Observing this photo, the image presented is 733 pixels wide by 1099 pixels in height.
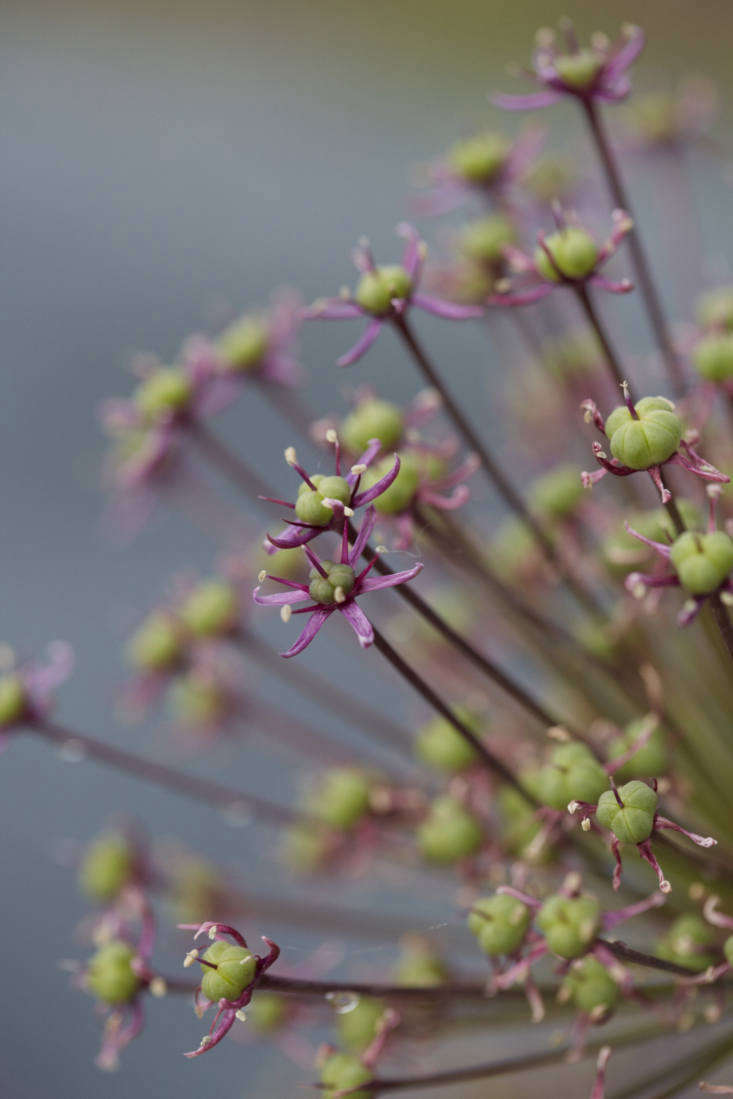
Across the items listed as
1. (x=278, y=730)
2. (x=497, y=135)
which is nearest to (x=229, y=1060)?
(x=278, y=730)

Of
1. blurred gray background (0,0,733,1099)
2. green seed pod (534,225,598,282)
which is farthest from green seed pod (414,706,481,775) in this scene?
blurred gray background (0,0,733,1099)

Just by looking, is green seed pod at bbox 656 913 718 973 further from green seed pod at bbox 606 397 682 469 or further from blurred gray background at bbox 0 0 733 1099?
blurred gray background at bbox 0 0 733 1099

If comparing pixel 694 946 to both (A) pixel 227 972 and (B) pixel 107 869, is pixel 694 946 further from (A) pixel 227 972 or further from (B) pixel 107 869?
(B) pixel 107 869

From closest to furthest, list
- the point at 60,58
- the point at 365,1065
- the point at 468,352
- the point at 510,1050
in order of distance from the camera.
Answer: the point at 365,1065 → the point at 510,1050 → the point at 468,352 → the point at 60,58

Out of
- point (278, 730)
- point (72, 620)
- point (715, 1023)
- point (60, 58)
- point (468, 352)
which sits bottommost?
point (715, 1023)

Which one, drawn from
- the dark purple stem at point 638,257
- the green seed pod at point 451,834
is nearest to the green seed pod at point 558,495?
the dark purple stem at point 638,257

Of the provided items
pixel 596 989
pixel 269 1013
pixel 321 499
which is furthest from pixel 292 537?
pixel 269 1013

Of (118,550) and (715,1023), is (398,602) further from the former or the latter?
(118,550)
